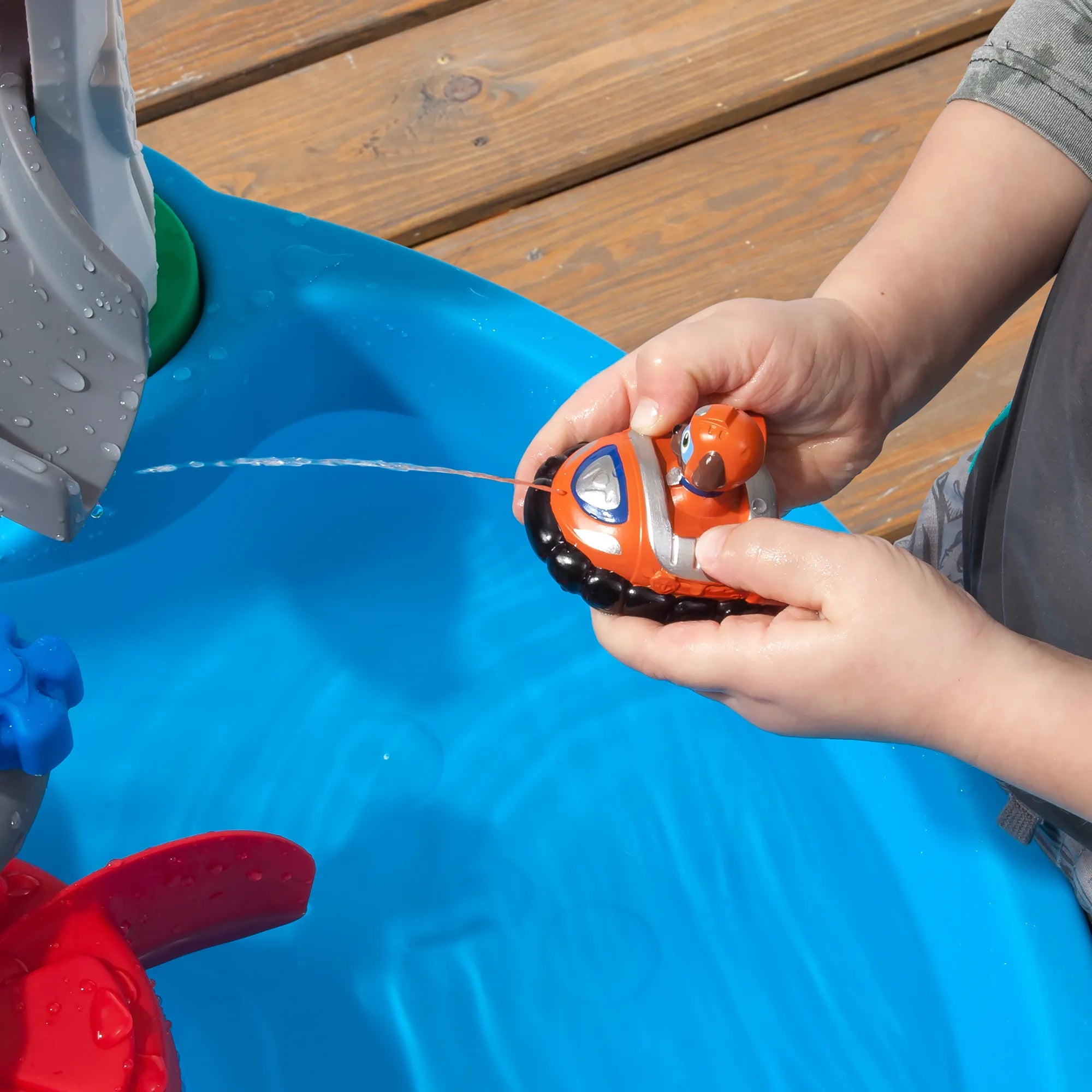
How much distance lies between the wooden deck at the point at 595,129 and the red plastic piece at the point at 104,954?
0.75 metres

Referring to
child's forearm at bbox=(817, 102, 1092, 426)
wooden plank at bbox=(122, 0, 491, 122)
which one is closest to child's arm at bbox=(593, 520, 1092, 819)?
child's forearm at bbox=(817, 102, 1092, 426)

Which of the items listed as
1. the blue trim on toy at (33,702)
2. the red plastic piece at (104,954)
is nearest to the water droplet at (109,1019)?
the red plastic piece at (104,954)

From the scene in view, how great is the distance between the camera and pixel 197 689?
42.8 inches

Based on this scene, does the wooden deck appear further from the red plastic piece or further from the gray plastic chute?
the red plastic piece

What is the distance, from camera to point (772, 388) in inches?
31.3

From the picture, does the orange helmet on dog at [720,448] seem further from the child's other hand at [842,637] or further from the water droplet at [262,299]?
the water droplet at [262,299]

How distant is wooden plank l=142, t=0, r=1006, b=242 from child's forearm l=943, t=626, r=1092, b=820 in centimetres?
86

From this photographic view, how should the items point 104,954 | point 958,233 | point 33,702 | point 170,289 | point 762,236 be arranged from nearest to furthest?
1. point 33,702
2. point 104,954
3. point 958,233
4. point 170,289
5. point 762,236

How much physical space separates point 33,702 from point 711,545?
41 cm

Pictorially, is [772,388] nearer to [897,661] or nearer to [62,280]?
[897,661]

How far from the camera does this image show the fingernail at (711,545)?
70 centimetres

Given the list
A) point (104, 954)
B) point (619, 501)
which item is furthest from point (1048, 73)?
point (104, 954)

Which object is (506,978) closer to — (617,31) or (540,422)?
(540,422)

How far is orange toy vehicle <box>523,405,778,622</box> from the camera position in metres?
0.69
